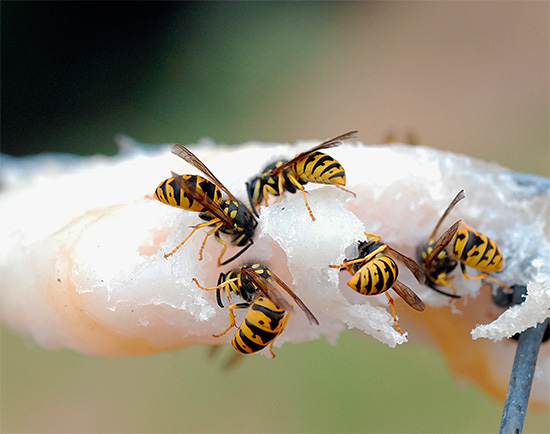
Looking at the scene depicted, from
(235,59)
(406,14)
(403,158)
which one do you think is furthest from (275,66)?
(403,158)

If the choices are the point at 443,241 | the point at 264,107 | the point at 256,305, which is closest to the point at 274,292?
the point at 256,305

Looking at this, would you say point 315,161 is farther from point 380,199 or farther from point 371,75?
point 371,75

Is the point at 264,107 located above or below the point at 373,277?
Result: below

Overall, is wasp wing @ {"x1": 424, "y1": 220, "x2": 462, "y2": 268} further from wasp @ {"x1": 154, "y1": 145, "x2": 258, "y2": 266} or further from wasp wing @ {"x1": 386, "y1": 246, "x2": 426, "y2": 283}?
wasp @ {"x1": 154, "y1": 145, "x2": 258, "y2": 266}

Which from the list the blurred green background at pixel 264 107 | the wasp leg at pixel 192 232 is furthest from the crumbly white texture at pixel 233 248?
the blurred green background at pixel 264 107

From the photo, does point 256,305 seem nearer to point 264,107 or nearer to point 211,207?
point 211,207
